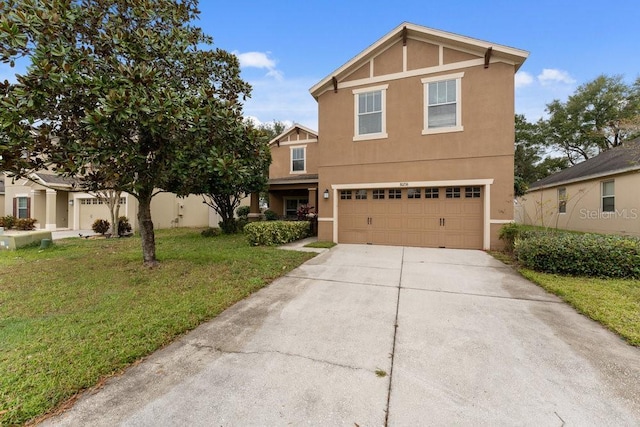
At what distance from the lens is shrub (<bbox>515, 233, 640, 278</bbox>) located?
18.4 ft

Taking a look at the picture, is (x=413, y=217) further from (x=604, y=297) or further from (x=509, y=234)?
(x=604, y=297)

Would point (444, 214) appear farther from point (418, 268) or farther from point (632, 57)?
point (632, 57)

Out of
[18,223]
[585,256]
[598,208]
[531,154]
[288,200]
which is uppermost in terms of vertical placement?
[531,154]

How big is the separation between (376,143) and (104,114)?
808 centimetres

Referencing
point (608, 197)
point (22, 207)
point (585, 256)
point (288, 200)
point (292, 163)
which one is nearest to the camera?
point (585, 256)

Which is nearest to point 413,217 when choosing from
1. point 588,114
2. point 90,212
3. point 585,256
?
point 585,256

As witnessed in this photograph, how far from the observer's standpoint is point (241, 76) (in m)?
7.30

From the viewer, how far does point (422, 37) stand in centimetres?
940

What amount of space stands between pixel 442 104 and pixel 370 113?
2.48 meters

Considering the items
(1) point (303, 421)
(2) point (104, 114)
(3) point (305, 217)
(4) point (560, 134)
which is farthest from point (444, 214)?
(4) point (560, 134)

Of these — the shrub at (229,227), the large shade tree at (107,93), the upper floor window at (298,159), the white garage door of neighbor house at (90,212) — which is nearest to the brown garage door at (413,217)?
the large shade tree at (107,93)

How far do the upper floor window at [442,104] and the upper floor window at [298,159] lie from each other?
8.77m

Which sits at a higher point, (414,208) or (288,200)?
(288,200)

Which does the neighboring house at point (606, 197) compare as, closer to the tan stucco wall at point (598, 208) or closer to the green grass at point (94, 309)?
the tan stucco wall at point (598, 208)
